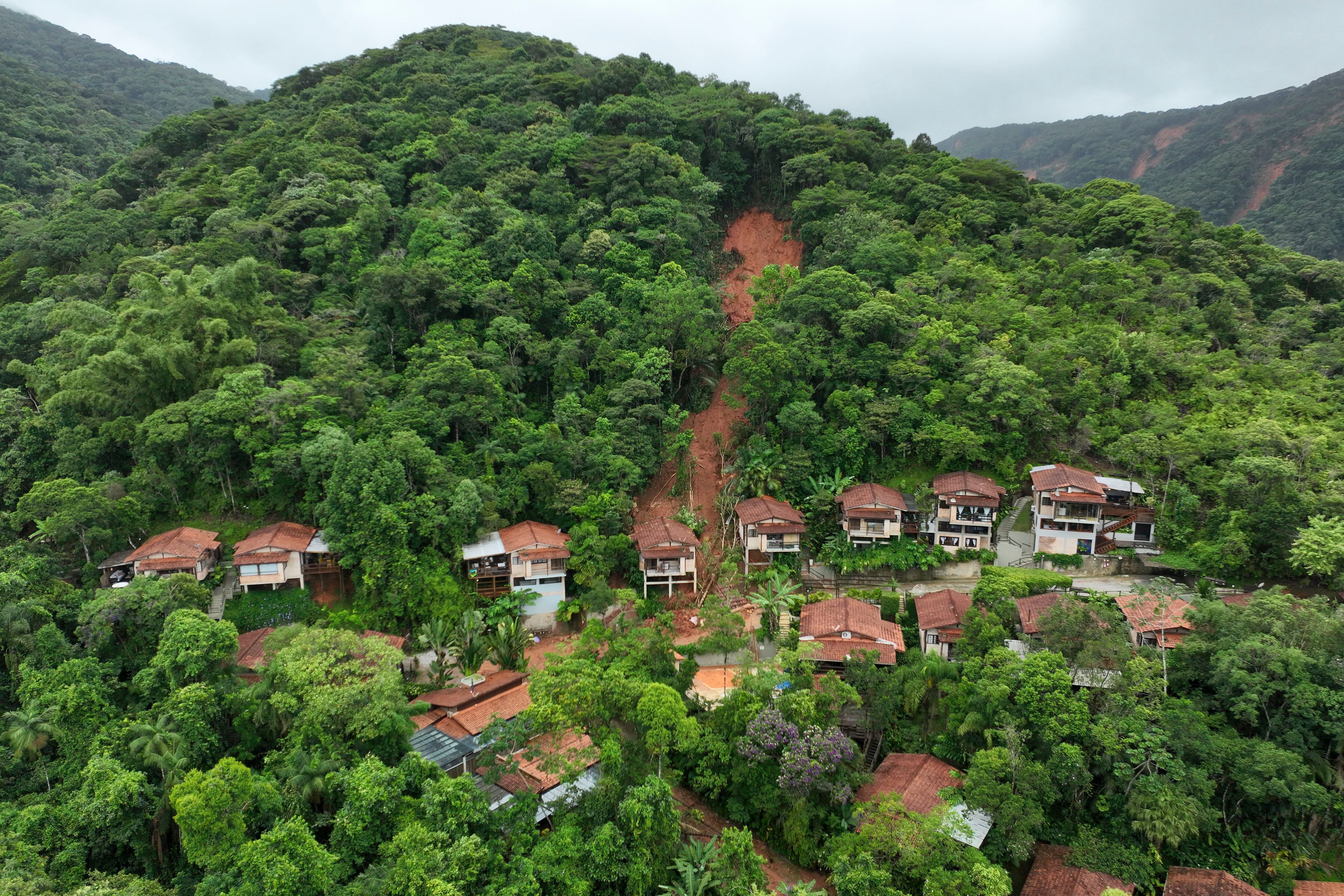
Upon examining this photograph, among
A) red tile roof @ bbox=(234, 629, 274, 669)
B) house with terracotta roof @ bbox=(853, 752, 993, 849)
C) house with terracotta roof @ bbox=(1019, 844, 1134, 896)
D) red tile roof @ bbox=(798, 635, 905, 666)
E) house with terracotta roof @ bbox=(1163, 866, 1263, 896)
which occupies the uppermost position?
red tile roof @ bbox=(234, 629, 274, 669)

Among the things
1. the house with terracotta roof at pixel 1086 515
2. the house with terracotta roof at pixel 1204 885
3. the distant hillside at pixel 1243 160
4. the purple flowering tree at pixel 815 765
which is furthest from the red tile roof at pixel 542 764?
the distant hillside at pixel 1243 160

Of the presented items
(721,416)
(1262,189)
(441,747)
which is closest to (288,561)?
(441,747)

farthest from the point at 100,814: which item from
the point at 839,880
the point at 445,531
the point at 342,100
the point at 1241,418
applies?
the point at 342,100

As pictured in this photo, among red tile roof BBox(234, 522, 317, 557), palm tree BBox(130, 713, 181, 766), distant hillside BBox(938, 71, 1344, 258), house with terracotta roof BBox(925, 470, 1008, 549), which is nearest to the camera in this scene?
palm tree BBox(130, 713, 181, 766)

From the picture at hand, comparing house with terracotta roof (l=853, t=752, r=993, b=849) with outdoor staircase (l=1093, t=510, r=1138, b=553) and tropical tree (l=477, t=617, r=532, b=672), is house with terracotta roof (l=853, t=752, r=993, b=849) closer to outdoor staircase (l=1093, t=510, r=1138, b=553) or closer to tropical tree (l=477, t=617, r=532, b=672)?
tropical tree (l=477, t=617, r=532, b=672)

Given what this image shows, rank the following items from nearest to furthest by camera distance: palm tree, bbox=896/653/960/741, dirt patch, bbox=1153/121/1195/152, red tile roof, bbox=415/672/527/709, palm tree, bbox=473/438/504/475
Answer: palm tree, bbox=896/653/960/741
red tile roof, bbox=415/672/527/709
palm tree, bbox=473/438/504/475
dirt patch, bbox=1153/121/1195/152

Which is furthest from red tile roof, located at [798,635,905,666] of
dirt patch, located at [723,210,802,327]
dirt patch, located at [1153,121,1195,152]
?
dirt patch, located at [1153,121,1195,152]
